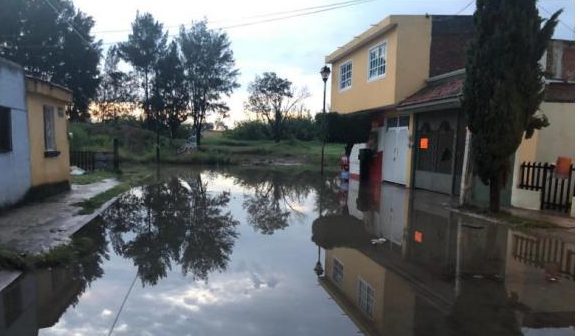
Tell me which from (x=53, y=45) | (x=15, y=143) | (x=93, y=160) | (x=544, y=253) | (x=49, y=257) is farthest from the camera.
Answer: (x=53, y=45)

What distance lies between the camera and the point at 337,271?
6.23 m

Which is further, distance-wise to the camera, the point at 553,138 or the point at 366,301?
the point at 553,138

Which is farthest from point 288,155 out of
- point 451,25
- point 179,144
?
point 451,25

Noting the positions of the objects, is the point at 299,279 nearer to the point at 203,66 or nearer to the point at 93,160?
the point at 93,160

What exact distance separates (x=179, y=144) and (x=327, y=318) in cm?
3624

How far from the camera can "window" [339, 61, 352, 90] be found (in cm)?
2076

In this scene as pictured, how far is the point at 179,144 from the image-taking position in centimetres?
3941

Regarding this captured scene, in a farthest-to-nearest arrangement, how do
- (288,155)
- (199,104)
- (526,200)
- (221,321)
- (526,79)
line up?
1. (199,104)
2. (288,155)
3. (526,200)
4. (526,79)
5. (221,321)

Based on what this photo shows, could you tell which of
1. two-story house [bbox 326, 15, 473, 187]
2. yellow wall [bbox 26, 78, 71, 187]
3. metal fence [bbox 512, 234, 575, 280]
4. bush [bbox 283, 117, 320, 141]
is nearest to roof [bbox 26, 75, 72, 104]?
yellow wall [bbox 26, 78, 71, 187]

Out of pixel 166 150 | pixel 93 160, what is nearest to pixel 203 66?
pixel 166 150

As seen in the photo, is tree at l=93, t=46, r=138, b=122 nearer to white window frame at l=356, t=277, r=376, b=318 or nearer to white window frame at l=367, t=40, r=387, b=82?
white window frame at l=367, t=40, r=387, b=82

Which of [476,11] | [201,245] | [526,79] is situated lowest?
[201,245]

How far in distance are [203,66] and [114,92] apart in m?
9.11

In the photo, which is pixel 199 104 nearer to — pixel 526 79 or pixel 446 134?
pixel 446 134
